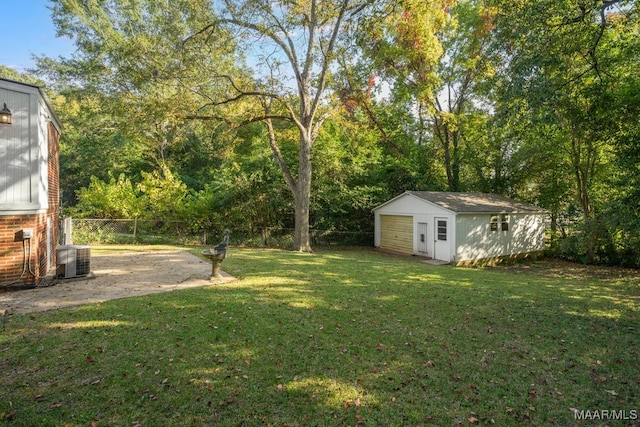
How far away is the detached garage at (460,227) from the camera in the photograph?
14438 millimetres

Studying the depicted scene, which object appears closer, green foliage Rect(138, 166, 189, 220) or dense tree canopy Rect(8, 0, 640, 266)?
dense tree canopy Rect(8, 0, 640, 266)

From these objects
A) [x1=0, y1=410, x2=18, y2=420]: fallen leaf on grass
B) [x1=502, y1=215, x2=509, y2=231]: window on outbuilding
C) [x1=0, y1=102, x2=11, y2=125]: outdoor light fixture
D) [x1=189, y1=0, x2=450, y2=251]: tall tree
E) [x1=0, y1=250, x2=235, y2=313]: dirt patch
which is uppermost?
[x1=189, y1=0, x2=450, y2=251]: tall tree

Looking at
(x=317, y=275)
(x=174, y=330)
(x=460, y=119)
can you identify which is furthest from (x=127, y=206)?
(x=460, y=119)

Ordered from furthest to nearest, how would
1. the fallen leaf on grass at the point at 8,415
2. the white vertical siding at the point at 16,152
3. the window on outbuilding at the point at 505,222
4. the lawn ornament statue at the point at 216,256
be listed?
the window on outbuilding at the point at 505,222
the lawn ornament statue at the point at 216,256
the white vertical siding at the point at 16,152
the fallen leaf on grass at the point at 8,415

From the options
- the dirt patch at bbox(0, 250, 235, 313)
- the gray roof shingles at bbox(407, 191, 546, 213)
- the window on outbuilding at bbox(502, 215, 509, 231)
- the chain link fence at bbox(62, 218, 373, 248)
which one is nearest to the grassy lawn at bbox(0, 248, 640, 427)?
the dirt patch at bbox(0, 250, 235, 313)

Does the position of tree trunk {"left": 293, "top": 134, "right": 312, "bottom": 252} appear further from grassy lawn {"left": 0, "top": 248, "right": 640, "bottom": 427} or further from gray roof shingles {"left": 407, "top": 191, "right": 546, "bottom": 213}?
grassy lawn {"left": 0, "top": 248, "right": 640, "bottom": 427}

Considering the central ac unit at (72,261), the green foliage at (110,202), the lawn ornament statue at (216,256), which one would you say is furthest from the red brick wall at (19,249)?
the green foliage at (110,202)

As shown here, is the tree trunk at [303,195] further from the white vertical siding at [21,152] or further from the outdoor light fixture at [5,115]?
the outdoor light fixture at [5,115]

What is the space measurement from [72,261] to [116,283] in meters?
1.26

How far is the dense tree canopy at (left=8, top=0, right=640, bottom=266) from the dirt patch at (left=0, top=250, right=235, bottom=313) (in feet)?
20.9

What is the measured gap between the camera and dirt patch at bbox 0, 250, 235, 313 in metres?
5.79

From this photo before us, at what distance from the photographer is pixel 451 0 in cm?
1467

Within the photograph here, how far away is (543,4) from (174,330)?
9168mm

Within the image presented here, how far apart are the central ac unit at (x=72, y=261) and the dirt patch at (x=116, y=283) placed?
215mm
